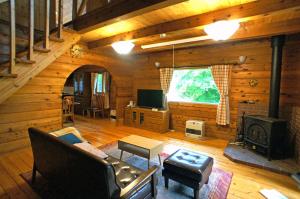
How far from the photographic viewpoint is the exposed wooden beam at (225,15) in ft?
7.36

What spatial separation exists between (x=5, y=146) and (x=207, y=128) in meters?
4.65

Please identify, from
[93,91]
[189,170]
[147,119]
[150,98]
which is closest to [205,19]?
[189,170]

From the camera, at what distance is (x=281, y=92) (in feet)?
12.3

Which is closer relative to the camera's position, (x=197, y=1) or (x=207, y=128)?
(x=197, y=1)

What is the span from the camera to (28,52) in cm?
268

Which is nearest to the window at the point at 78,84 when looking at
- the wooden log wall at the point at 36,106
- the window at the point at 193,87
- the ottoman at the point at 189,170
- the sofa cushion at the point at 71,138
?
the wooden log wall at the point at 36,106

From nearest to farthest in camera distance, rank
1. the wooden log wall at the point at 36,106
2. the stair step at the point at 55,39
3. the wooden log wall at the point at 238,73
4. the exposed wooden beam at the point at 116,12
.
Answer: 1. the exposed wooden beam at the point at 116,12
2. the stair step at the point at 55,39
3. the wooden log wall at the point at 36,106
4. the wooden log wall at the point at 238,73

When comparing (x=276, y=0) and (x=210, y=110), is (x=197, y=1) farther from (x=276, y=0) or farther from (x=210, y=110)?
(x=210, y=110)

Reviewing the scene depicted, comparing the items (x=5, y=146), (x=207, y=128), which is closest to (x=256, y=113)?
(x=207, y=128)

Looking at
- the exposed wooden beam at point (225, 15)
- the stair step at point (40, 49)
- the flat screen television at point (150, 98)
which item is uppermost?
the exposed wooden beam at point (225, 15)

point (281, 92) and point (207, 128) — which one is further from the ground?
point (281, 92)

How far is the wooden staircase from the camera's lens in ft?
8.13

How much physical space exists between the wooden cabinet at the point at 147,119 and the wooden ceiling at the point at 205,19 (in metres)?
2.16

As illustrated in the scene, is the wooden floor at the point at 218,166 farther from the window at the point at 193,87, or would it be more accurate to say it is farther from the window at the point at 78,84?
the window at the point at 78,84
